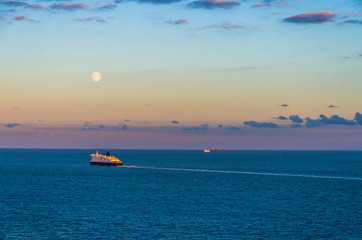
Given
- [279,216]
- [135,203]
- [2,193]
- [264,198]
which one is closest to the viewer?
[279,216]

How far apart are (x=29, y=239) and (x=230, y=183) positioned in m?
91.2

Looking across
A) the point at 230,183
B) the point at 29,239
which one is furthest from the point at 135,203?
the point at 230,183

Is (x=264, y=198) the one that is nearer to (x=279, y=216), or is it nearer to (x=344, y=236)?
(x=279, y=216)

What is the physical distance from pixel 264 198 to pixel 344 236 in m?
41.2

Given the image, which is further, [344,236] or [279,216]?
[279,216]

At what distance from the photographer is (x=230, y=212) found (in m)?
88.1

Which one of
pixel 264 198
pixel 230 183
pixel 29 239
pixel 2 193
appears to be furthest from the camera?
pixel 230 183

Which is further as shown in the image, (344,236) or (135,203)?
(135,203)

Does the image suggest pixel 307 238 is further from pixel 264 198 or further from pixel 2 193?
pixel 2 193

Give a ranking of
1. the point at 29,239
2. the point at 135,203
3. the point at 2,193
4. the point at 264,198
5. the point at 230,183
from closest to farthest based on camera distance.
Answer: the point at 29,239, the point at 135,203, the point at 264,198, the point at 2,193, the point at 230,183

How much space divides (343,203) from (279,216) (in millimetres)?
24425

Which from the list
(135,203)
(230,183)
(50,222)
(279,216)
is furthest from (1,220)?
(230,183)

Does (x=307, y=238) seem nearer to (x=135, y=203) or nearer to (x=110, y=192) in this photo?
(x=135, y=203)

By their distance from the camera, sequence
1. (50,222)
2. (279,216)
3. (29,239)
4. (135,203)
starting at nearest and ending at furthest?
(29,239)
(50,222)
(279,216)
(135,203)
